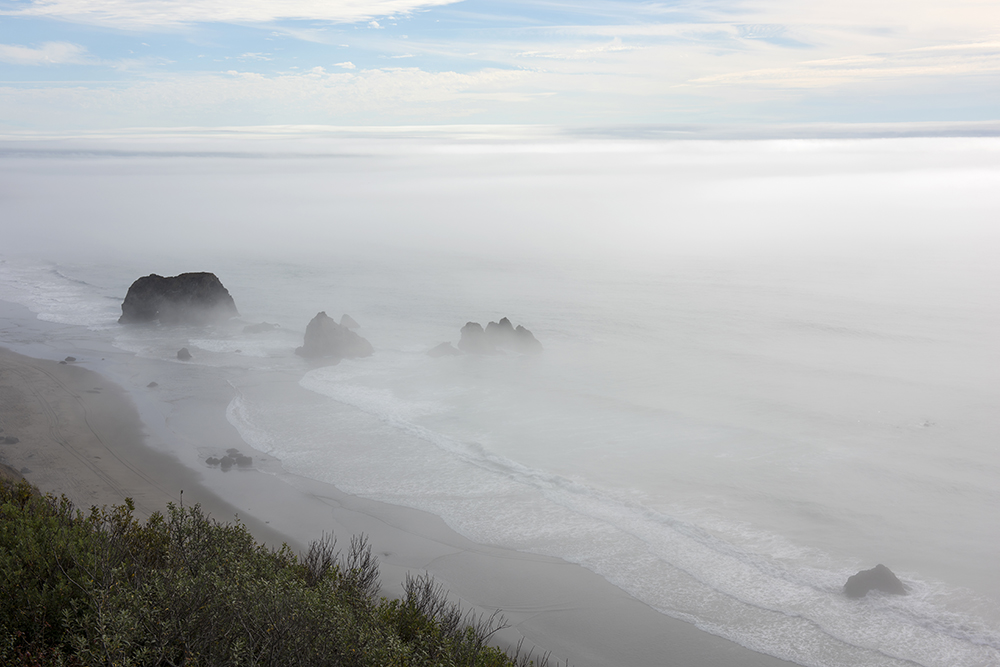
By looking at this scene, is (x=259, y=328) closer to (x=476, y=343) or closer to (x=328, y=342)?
(x=328, y=342)

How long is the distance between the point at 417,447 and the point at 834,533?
1463 centimetres

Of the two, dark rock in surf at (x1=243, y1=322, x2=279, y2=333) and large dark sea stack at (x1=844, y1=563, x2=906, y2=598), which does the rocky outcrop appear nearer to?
dark rock in surf at (x1=243, y1=322, x2=279, y2=333)

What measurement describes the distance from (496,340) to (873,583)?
2834 cm

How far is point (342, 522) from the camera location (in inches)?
768

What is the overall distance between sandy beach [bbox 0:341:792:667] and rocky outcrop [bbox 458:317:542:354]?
1605 centimetres

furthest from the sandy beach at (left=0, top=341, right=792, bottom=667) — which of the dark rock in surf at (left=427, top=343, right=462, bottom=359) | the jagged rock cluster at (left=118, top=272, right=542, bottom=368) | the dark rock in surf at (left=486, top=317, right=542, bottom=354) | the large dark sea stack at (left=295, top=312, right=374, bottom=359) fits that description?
the dark rock in surf at (left=486, top=317, right=542, bottom=354)

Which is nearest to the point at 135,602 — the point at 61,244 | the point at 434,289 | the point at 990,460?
the point at 990,460

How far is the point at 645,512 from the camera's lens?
2067cm

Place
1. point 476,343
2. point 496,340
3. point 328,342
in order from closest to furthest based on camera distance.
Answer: point 328,342, point 476,343, point 496,340

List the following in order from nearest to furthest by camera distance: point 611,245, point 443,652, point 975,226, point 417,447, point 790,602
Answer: point 443,652
point 790,602
point 417,447
point 611,245
point 975,226

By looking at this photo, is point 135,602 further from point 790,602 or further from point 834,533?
point 834,533

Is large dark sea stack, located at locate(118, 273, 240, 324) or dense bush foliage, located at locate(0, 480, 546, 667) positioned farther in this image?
large dark sea stack, located at locate(118, 273, 240, 324)

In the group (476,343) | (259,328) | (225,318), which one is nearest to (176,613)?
(476,343)

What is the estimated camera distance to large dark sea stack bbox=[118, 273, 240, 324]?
46000 millimetres
